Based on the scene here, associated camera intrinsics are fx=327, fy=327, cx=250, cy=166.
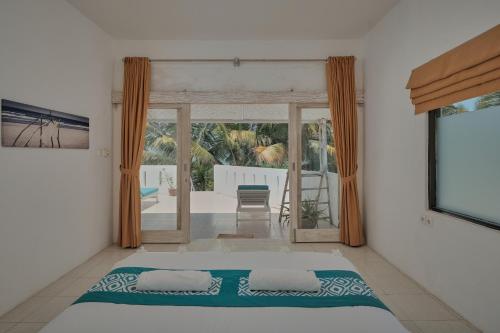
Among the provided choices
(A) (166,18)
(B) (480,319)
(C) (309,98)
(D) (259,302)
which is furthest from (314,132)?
(D) (259,302)

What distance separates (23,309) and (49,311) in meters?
0.24

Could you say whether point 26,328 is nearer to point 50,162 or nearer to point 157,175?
point 50,162

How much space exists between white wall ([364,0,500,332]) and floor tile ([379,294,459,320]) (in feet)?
0.30

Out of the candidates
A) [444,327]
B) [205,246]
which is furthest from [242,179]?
[444,327]

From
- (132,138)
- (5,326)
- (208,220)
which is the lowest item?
(5,326)

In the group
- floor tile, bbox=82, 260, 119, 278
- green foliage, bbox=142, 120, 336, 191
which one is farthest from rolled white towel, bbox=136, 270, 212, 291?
green foliage, bbox=142, 120, 336, 191

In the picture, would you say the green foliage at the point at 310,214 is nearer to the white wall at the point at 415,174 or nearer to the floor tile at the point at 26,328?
the white wall at the point at 415,174

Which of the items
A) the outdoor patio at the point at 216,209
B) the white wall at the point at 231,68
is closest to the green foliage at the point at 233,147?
the outdoor patio at the point at 216,209

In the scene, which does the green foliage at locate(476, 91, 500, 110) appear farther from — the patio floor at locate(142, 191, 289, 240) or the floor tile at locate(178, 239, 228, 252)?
the patio floor at locate(142, 191, 289, 240)

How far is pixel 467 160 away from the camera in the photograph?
2.53 meters

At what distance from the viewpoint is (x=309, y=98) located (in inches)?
177

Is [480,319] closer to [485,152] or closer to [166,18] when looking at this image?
[485,152]

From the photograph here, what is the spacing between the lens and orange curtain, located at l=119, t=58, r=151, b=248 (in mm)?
4359

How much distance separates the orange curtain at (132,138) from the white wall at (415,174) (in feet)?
9.91
